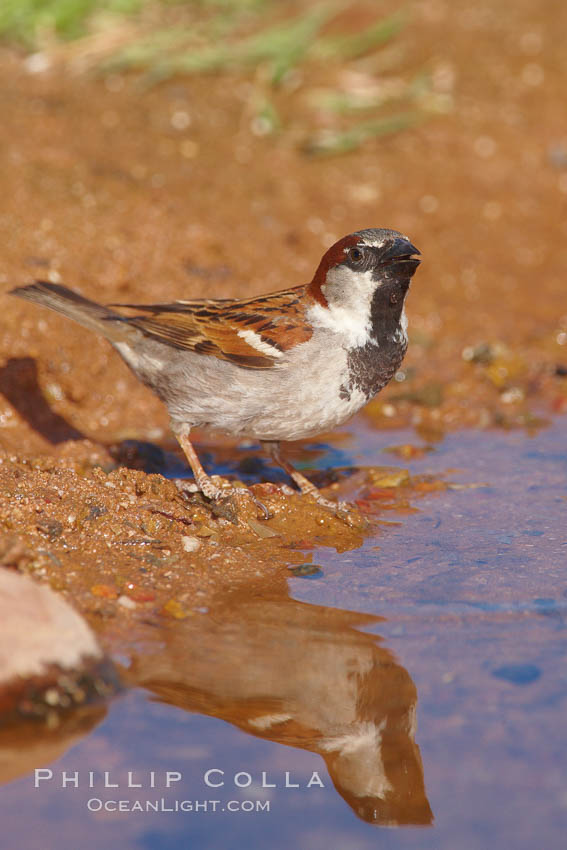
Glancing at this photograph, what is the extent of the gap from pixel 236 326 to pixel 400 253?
3.15 ft

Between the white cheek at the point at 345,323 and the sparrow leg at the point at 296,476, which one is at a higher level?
the white cheek at the point at 345,323

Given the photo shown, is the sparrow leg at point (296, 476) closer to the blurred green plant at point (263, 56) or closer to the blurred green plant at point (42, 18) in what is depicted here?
the blurred green plant at point (263, 56)

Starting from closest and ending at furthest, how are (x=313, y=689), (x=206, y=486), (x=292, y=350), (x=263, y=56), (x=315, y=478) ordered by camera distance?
(x=313, y=689) → (x=292, y=350) → (x=206, y=486) → (x=315, y=478) → (x=263, y=56)

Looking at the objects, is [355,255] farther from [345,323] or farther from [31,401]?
[31,401]

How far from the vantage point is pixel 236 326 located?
550 cm

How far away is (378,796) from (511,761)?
0.43 meters

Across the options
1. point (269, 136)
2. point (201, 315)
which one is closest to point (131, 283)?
point (201, 315)

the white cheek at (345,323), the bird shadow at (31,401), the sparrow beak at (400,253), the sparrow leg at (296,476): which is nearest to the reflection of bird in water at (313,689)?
the sparrow leg at (296,476)

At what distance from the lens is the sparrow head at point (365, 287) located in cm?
521

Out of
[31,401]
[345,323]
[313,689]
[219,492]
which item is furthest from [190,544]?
[31,401]

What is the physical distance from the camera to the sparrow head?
17.1 feet

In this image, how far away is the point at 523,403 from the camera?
7.04 metres

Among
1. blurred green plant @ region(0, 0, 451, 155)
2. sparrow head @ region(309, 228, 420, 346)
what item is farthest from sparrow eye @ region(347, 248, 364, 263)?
blurred green plant @ region(0, 0, 451, 155)

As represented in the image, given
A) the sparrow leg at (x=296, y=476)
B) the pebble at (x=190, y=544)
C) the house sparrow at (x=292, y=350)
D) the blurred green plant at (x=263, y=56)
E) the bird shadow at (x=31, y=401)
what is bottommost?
the pebble at (x=190, y=544)
